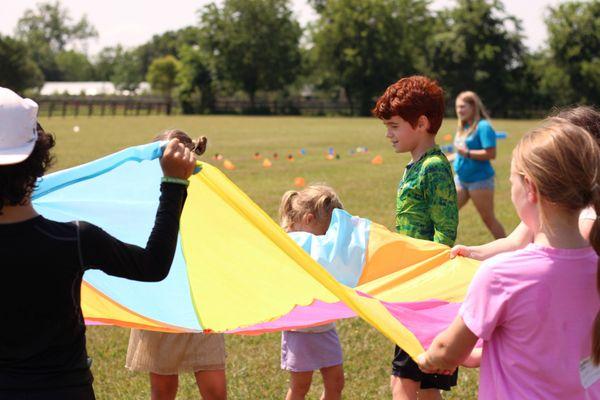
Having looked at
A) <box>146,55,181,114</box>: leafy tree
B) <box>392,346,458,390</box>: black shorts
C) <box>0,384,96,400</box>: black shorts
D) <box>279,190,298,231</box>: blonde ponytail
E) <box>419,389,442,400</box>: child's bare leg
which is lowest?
<box>146,55,181,114</box>: leafy tree

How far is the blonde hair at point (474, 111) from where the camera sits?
9.73m

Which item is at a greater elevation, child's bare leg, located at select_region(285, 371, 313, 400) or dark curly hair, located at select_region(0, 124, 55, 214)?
dark curly hair, located at select_region(0, 124, 55, 214)

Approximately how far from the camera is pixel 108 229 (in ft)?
13.2

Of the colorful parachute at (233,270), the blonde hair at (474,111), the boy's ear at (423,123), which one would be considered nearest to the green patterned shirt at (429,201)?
the boy's ear at (423,123)

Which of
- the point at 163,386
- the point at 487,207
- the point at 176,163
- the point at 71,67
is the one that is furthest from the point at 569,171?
the point at 71,67

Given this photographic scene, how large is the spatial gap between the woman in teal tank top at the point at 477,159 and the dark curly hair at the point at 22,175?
7664 millimetres

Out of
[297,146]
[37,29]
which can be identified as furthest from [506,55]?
[37,29]

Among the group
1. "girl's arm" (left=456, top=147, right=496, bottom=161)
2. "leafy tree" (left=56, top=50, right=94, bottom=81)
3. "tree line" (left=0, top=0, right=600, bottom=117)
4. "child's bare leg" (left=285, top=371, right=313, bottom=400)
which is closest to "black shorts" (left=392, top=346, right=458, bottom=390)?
"child's bare leg" (left=285, top=371, right=313, bottom=400)

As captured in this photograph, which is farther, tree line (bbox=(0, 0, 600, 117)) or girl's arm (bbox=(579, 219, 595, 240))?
tree line (bbox=(0, 0, 600, 117))

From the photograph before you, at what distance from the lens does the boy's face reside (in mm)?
4395

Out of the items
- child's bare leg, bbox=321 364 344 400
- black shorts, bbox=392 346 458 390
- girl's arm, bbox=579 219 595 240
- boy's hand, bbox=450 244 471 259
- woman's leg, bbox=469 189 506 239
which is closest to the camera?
girl's arm, bbox=579 219 595 240

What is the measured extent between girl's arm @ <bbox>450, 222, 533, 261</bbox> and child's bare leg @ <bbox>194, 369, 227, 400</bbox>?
4.43ft

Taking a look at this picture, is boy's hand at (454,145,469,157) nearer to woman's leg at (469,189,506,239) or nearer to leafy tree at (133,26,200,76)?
woman's leg at (469,189,506,239)

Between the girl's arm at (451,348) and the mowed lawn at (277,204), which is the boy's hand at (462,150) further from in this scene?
the girl's arm at (451,348)
